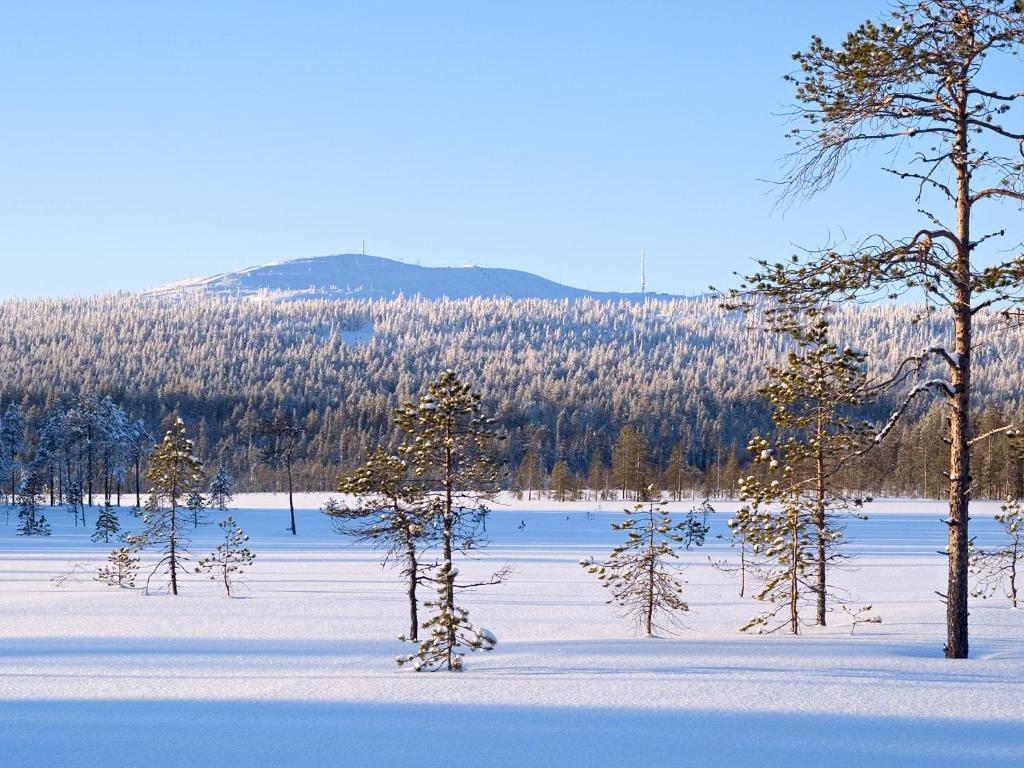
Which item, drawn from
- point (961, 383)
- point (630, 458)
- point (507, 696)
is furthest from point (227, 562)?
point (630, 458)

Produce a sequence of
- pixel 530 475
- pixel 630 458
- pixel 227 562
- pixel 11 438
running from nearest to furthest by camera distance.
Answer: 1. pixel 227 562
2. pixel 11 438
3. pixel 630 458
4. pixel 530 475

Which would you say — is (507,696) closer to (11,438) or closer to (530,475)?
(11,438)

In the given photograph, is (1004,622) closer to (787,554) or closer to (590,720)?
(787,554)

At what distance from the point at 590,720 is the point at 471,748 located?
1396 millimetres

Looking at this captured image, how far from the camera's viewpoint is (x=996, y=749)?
286 inches

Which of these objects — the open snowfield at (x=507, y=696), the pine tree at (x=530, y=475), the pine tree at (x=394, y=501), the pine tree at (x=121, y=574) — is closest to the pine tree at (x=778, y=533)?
the open snowfield at (x=507, y=696)

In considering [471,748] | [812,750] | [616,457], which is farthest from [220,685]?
[616,457]

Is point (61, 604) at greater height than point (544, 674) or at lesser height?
lesser

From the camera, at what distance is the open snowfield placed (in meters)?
7.32

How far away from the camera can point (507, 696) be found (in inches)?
367


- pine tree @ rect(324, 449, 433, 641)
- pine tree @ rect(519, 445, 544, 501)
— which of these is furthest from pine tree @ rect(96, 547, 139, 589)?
pine tree @ rect(519, 445, 544, 501)

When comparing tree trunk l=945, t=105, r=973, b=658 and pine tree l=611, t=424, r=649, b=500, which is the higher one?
tree trunk l=945, t=105, r=973, b=658

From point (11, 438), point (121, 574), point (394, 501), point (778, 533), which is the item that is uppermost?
point (394, 501)

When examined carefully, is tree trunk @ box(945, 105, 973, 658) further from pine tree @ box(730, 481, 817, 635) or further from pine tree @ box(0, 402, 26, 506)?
pine tree @ box(0, 402, 26, 506)
